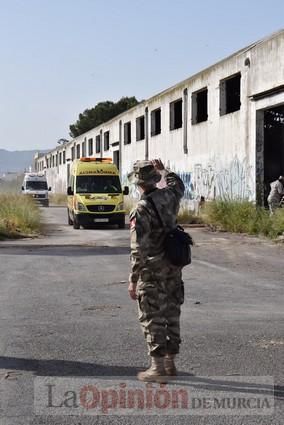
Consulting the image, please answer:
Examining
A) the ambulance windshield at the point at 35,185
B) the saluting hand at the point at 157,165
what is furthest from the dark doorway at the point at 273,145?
the ambulance windshield at the point at 35,185

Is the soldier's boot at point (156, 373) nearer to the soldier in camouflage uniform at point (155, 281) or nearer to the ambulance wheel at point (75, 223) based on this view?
the soldier in camouflage uniform at point (155, 281)

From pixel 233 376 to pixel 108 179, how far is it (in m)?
19.9

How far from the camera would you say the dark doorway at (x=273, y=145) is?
75.1ft

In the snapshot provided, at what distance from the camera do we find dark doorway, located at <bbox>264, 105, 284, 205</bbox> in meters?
22.9

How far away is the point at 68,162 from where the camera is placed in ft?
217

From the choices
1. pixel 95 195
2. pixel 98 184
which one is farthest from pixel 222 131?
pixel 95 195

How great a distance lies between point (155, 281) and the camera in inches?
216

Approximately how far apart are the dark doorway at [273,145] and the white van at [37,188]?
25.7 m

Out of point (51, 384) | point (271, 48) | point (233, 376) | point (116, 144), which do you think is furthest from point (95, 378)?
point (116, 144)

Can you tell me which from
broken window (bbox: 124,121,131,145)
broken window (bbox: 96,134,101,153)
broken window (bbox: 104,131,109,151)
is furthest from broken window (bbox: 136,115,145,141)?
broken window (bbox: 96,134,101,153)

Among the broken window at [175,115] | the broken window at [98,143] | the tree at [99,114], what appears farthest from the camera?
the tree at [99,114]

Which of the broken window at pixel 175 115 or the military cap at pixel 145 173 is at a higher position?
the broken window at pixel 175 115

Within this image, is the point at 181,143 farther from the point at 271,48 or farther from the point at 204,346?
the point at 204,346

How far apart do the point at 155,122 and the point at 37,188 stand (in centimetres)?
1446
